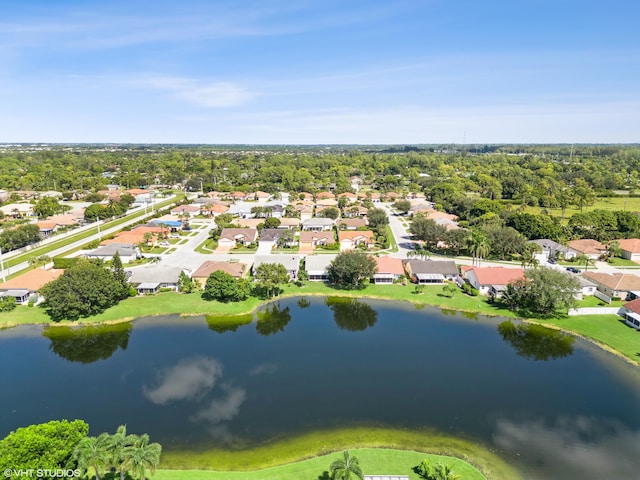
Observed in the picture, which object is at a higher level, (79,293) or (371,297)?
(79,293)

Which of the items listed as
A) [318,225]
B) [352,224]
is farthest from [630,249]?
[318,225]

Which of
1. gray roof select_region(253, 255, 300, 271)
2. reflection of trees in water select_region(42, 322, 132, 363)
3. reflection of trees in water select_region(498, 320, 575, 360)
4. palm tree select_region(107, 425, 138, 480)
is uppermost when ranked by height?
palm tree select_region(107, 425, 138, 480)

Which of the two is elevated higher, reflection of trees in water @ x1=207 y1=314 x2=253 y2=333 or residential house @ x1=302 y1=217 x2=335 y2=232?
residential house @ x1=302 y1=217 x2=335 y2=232

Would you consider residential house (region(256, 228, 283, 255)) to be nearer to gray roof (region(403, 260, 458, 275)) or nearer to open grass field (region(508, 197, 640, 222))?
gray roof (region(403, 260, 458, 275))

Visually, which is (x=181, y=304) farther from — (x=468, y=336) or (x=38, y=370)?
(x=468, y=336)

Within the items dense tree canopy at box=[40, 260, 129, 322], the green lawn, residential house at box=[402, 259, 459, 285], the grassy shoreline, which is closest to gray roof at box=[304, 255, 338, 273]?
the grassy shoreline

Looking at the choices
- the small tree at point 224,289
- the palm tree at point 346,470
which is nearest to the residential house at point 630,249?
the small tree at point 224,289

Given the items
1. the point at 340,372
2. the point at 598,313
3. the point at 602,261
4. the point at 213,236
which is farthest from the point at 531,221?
the point at 213,236

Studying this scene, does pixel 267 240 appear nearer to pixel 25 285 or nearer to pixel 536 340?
pixel 25 285
